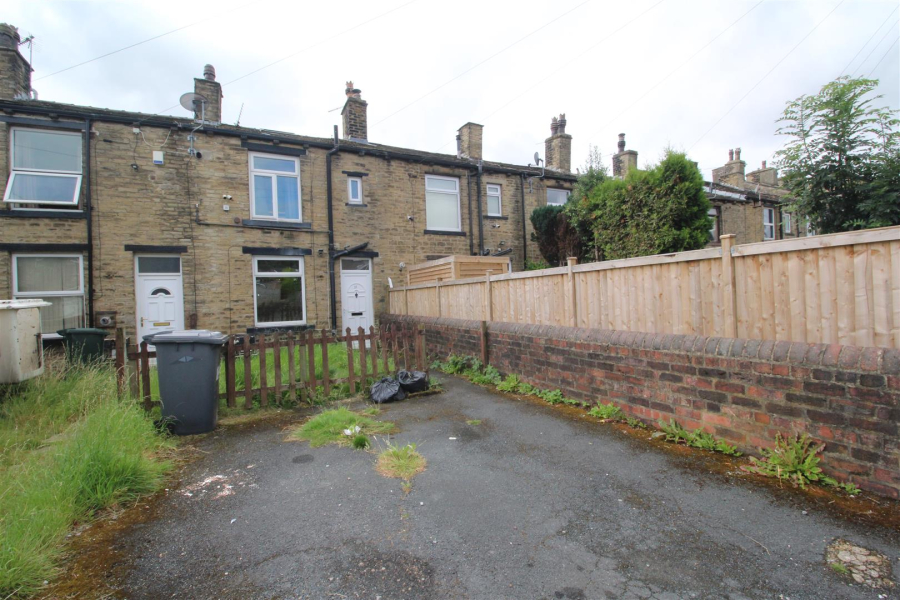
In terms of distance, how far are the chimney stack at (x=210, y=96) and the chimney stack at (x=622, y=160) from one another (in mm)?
14628

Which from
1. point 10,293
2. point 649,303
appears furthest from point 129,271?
point 649,303

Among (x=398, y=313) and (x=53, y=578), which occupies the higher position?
(x=398, y=313)

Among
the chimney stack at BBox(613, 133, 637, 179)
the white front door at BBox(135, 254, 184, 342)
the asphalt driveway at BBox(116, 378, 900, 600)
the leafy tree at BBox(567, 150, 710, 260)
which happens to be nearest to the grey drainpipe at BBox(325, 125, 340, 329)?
the white front door at BBox(135, 254, 184, 342)

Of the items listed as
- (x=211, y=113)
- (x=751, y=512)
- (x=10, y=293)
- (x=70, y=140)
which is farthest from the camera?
(x=211, y=113)

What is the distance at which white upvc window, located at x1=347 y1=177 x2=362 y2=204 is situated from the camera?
1303 cm

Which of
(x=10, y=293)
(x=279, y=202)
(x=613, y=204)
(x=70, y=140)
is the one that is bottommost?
(x=10, y=293)

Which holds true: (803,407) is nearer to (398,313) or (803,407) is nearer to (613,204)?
(613,204)

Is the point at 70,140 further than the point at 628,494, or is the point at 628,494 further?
the point at 70,140

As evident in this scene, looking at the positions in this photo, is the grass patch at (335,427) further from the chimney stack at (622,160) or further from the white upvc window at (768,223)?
the white upvc window at (768,223)

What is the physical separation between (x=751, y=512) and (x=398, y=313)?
10208 millimetres

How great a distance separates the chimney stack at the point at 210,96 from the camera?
38.5 ft

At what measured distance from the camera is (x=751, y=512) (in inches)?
120

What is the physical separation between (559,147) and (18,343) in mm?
16796

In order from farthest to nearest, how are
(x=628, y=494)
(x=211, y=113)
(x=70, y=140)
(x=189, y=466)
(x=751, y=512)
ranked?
(x=211, y=113), (x=70, y=140), (x=189, y=466), (x=628, y=494), (x=751, y=512)
